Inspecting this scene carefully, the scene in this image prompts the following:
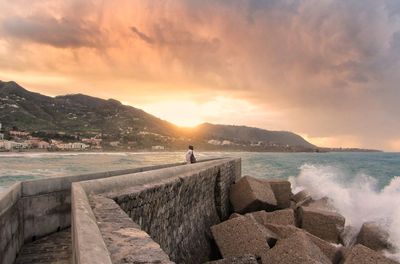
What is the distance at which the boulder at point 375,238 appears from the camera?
10727 mm

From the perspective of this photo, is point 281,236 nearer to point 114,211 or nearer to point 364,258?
point 364,258

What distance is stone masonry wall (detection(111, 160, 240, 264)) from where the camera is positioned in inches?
234

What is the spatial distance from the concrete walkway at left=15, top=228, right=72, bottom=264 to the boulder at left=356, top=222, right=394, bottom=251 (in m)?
7.29

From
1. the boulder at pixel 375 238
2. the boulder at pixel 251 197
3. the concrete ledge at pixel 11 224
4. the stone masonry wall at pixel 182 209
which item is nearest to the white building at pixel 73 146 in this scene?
the boulder at pixel 251 197

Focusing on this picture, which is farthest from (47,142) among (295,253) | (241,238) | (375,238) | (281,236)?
(295,253)

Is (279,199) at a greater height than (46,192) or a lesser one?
lesser

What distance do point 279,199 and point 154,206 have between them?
905 cm

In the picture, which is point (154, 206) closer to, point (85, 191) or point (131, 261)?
point (85, 191)

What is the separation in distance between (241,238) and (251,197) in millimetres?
4074

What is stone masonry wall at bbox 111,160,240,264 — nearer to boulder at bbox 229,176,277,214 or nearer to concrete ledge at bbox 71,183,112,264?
boulder at bbox 229,176,277,214

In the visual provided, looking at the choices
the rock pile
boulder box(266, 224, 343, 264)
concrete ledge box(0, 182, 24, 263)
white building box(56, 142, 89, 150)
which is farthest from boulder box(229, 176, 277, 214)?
white building box(56, 142, 89, 150)

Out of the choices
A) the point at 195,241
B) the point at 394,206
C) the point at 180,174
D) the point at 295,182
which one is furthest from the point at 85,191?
the point at 295,182

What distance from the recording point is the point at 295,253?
7.32 metres

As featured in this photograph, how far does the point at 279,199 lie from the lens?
1472 cm
